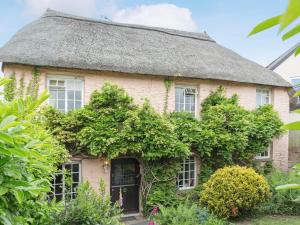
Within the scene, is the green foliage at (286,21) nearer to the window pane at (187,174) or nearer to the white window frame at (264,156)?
the window pane at (187,174)

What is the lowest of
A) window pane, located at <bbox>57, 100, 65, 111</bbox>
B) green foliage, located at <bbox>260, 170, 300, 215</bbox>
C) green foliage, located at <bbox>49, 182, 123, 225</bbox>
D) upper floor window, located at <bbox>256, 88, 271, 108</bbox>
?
green foliage, located at <bbox>260, 170, 300, 215</bbox>

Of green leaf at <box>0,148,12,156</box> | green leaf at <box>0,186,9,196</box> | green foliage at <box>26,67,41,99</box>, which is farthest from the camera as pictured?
green foliage at <box>26,67,41,99</box>

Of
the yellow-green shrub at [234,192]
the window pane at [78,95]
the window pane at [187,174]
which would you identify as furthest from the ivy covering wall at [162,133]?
the yellow-green shrub at [234,192]

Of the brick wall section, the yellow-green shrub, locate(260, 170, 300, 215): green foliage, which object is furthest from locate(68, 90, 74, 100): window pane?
locate(260, 170, 300, 215): green foliage

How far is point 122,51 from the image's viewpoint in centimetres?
1282

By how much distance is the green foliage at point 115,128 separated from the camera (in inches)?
423

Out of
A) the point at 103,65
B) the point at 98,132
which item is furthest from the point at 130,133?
the point at 103,65

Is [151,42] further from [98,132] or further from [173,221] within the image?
[173,221]

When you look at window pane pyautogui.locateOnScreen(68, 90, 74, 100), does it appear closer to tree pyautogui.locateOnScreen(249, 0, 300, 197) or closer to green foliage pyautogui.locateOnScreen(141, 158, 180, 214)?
green foliage pyautogui.locateOnScreen(141, 158, 180, 214)

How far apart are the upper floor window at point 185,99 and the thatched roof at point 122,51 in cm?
86

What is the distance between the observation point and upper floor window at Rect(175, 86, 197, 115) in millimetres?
13555

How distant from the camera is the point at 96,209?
258 inches

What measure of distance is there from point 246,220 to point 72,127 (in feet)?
24.0

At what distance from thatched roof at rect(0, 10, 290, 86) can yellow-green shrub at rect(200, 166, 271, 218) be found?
182 inches
